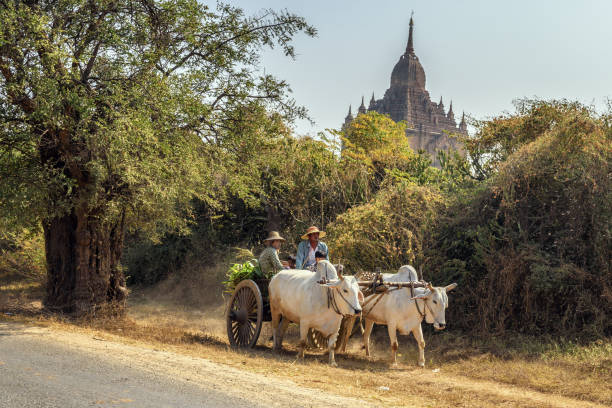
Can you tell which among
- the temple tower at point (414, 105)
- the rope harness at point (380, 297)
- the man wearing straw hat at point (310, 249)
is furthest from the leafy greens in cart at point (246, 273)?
the temple tower at point (414, 105)

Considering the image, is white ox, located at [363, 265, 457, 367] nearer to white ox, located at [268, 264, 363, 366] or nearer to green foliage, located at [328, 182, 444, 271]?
white ox, located at [268, 264, 363, 366]

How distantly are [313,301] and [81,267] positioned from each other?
15.6 ft

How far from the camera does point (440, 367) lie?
8.52 meters

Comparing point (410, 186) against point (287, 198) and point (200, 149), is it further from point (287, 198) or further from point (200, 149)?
point (287, 198)

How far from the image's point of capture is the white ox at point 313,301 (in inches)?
307

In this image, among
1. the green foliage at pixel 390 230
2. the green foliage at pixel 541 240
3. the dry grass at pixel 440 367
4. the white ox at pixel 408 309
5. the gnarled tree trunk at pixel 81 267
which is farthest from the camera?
the green foliage at pixel 390 230

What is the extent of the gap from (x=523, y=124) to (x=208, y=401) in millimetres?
12725

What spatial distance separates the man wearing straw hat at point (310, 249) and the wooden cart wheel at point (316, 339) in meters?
1.06

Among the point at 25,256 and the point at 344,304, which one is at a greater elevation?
the point at 25,256

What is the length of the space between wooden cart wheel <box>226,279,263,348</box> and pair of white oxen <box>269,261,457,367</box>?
1.64ft

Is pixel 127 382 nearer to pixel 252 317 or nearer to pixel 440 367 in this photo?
pixel 252 317

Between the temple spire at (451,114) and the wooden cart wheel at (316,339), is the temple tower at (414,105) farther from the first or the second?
the wooden cart wheel at (316,339)

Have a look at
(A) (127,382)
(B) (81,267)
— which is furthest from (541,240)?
(B) (81,267)

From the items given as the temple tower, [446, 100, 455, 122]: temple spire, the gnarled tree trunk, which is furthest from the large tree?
[446, 100, 455, 122]: temple spire
